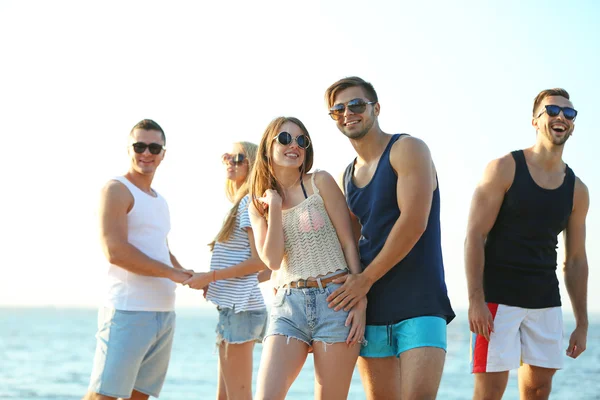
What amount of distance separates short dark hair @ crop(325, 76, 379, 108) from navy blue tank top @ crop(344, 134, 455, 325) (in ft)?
0.86

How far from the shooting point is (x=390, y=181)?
12.6 feet

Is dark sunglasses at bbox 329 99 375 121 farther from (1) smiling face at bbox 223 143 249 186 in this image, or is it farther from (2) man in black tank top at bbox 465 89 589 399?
(1) smiling face at bbox 223 143 249 186

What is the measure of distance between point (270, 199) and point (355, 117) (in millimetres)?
613

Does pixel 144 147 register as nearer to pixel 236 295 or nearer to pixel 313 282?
pixel 236 295

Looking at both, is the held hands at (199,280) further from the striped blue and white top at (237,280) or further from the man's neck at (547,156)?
the man's neck at (547,156)

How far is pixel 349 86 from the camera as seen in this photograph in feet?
13.2

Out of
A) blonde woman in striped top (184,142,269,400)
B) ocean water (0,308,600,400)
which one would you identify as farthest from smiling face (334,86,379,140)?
ocean water (0,308,600,400)

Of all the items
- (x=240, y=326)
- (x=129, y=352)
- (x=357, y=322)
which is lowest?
(x=129, y=352)

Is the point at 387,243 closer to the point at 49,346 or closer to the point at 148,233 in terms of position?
the point at 148,233

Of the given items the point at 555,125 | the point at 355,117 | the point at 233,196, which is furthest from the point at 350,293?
the point at 233,196

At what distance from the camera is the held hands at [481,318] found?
177 inches

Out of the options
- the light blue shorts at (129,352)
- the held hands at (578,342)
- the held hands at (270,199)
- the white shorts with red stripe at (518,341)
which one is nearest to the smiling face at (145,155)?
the light blue shorts at (129,352)

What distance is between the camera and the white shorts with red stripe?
4527 millimetres

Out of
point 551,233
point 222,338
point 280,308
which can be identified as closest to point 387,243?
point 280,308
